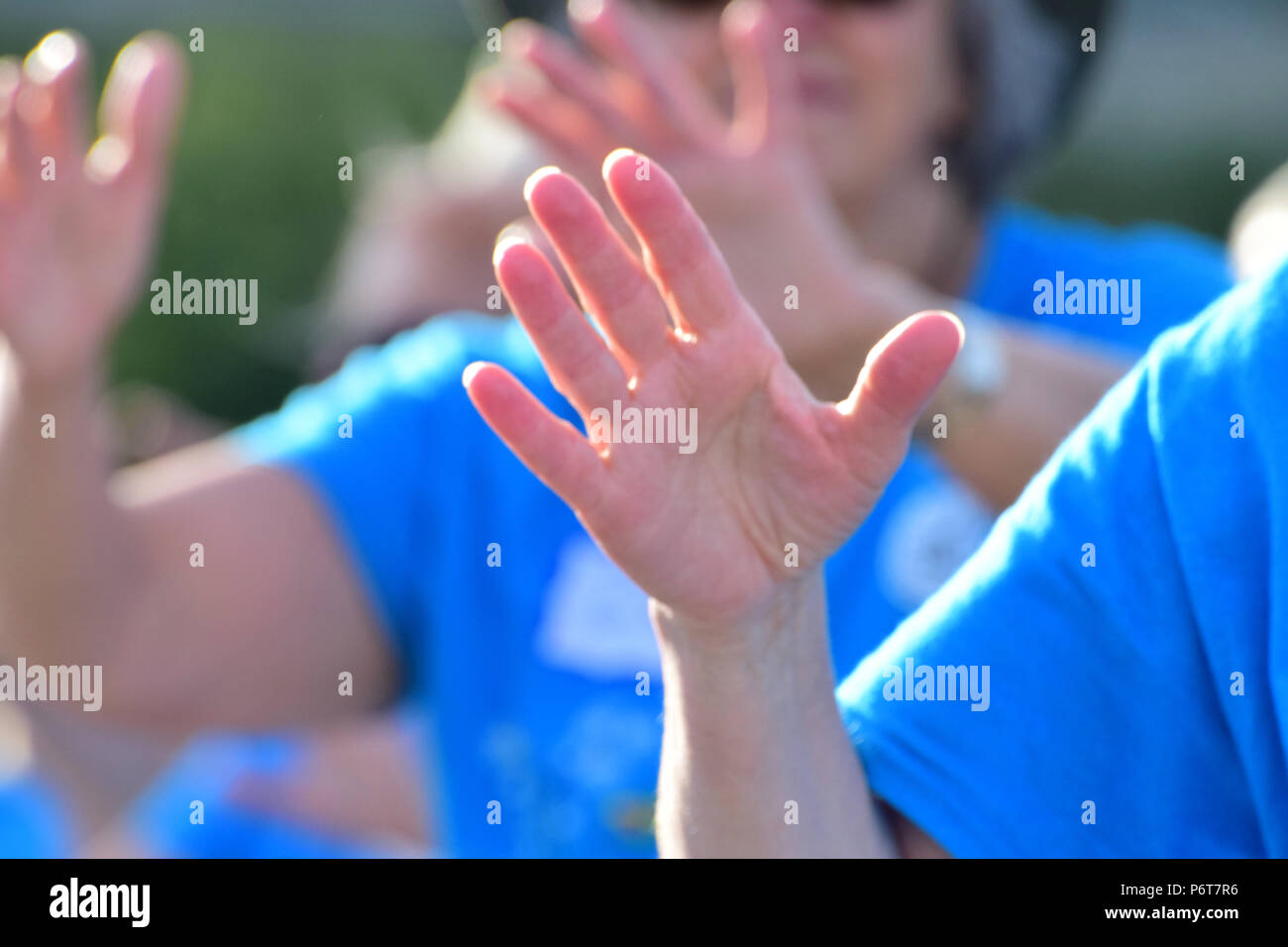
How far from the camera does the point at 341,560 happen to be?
1593 millimetres

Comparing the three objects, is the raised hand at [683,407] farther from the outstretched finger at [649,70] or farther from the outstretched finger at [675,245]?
the outstretched finger at [649,70]

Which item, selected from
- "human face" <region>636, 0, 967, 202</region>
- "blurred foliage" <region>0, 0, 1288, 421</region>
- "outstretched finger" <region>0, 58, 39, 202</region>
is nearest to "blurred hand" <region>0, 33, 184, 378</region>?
"outstretched finger" <region>0, 58, 39, 202</region>

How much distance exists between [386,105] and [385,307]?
3021 mm

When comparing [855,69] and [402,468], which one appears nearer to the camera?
[402,468]

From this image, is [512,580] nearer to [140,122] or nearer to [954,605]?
[140,122]

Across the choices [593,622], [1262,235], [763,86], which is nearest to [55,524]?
[593,622]

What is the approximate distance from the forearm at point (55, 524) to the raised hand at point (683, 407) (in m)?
0.84

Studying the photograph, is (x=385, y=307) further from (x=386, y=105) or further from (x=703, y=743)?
(x=386, y=105)

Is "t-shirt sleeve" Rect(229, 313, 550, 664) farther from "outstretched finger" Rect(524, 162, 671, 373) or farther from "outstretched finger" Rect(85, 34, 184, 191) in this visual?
"outstretched finger" Rect(524, 162, 671, 373)

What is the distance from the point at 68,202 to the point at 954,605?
1.03 meters

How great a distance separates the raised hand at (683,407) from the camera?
77cm

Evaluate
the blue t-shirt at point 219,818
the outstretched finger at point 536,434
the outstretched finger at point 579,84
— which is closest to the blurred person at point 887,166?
the outstretched finger at point 579,84

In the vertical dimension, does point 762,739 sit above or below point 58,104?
below
